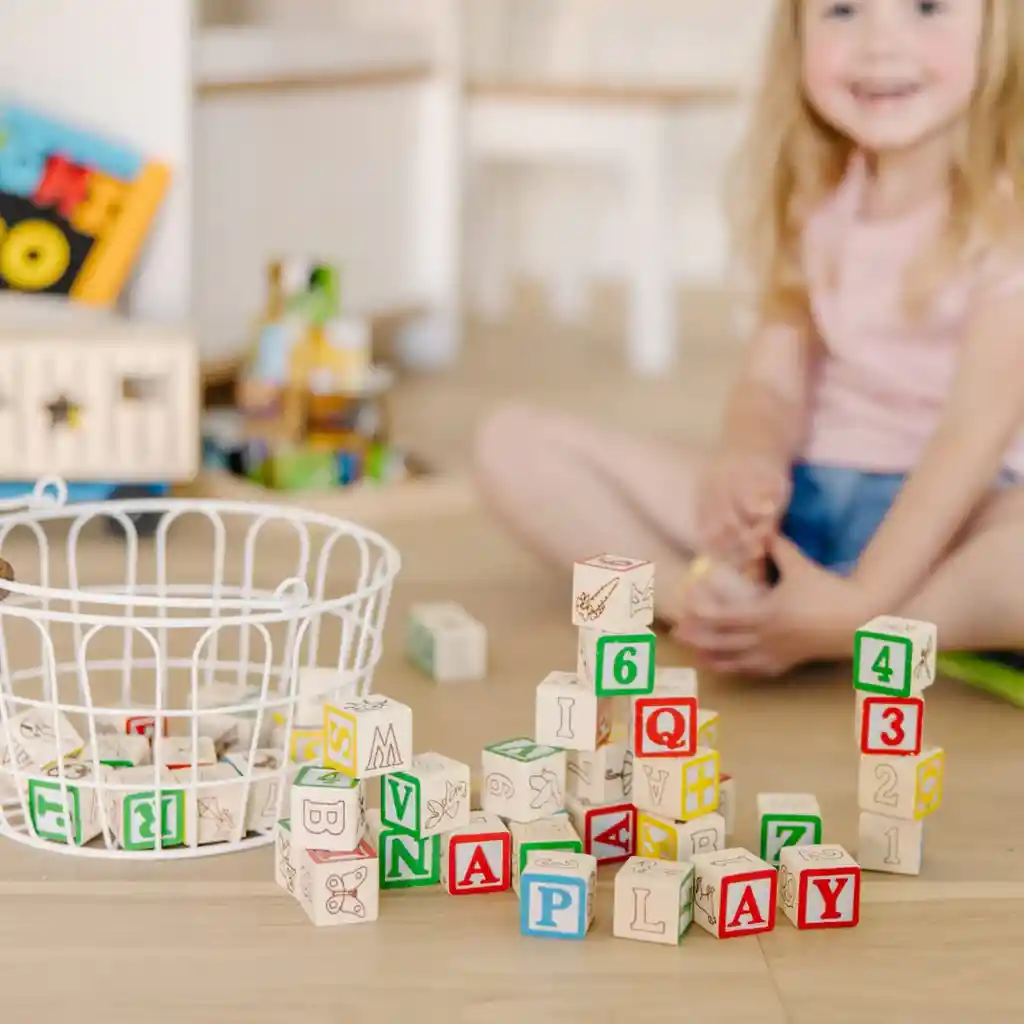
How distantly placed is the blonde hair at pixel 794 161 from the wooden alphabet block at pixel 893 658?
46 cm

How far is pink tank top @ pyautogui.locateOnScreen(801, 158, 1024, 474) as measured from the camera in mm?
1187

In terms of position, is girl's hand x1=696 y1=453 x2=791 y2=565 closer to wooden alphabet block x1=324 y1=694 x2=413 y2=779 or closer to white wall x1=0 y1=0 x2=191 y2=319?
wooden alphabet block x1=324 y1=694 x2=413 y2=779

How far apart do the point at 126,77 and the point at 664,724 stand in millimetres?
1071

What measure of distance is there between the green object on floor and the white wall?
0.84 meters

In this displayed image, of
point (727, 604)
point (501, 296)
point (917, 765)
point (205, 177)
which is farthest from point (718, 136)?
point (917, 765)

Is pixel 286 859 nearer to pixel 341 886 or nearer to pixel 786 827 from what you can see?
pixel 341 886

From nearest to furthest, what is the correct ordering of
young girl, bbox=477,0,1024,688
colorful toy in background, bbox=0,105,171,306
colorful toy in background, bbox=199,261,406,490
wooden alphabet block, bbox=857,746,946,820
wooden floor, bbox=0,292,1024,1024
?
wooden floor, bbox=0,292,1024,1024 → wooden alphabet block, bbox=857,746,946,820 → young girl, bbox=477,0,1024,688 → colorful toy in background, bbox=0,105,171,306 → colorful toy in background, bbox=199,261,406,490

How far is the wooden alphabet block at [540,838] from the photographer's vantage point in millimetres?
775

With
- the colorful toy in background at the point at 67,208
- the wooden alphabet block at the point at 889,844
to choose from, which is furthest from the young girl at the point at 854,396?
the colorful toy in background at the point at 67,208

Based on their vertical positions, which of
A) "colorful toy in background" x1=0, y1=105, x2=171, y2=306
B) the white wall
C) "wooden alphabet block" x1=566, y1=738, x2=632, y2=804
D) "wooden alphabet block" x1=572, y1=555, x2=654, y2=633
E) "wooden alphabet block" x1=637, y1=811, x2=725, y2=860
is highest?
the white wall

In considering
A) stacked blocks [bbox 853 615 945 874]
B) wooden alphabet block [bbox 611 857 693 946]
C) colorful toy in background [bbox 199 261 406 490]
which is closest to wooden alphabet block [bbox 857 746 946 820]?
stacked blocks [bbox 853 615 945 874]

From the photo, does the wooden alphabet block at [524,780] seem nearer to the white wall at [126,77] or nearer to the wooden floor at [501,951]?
the wooden floor at [501,951]

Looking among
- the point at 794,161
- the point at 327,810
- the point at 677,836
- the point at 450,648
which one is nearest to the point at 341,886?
the point at 327,810

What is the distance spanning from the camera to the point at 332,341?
5.42 feet
